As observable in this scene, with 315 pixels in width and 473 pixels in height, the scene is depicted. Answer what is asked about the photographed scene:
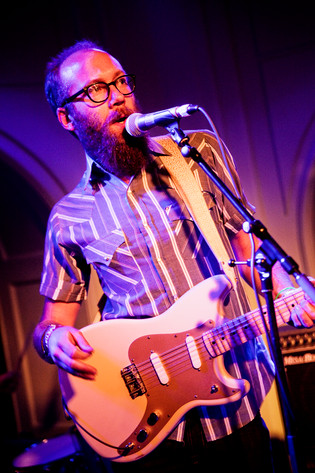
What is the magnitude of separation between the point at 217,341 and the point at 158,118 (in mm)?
840

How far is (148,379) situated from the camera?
1.79m

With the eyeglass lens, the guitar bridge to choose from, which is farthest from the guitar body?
the eyeglass lens

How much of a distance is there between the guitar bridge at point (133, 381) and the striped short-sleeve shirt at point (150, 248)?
21 centimetres

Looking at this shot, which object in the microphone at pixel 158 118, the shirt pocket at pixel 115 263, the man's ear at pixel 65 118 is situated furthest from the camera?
the man's ear at pixel 65 118

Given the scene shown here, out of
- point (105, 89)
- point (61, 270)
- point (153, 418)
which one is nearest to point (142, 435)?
point (153, 418)

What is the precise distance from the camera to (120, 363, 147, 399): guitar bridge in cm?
180

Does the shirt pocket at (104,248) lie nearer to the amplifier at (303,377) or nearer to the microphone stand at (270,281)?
the microphone stand at (270,281)

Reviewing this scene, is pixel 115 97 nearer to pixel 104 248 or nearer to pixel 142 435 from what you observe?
pixel 104 248

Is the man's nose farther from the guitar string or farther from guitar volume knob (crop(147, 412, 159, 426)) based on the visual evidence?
guitar volume knob (crop(147, 412, 159, 426))

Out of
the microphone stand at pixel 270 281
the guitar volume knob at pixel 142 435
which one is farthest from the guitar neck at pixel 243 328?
the guitar volume knob at pixel 142 435

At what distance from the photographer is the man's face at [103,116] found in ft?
6.51

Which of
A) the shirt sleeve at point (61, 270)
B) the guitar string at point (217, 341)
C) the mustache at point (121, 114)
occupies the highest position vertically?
the mustache at point (121, 114)

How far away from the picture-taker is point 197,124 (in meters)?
3.58

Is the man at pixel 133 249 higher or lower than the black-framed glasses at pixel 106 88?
lower
